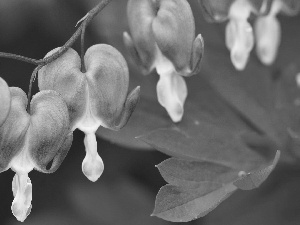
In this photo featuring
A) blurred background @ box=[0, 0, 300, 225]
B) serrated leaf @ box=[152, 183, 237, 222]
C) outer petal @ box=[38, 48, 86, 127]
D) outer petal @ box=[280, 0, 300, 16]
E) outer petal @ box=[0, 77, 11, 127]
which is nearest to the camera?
outer petal @ box=[0, 77, 11, 127]

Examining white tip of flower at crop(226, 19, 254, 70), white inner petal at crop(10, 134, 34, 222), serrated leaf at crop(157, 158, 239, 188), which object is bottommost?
serrated leaf at crop(157, 158, 239, 188)

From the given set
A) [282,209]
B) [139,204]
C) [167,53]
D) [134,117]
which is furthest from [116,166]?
[167,53]

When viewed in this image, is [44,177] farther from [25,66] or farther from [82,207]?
[25,66]

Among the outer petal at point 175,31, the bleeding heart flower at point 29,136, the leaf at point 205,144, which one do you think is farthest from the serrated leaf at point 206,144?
the bleeding heart flower at point 29,136

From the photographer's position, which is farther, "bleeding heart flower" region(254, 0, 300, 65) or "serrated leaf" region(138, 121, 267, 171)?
"bleeding heart flower" region(254, 0, 300, 65)

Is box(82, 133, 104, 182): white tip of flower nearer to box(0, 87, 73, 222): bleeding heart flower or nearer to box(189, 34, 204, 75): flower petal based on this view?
box(0, 87, 73, 222): bleeding heart flower

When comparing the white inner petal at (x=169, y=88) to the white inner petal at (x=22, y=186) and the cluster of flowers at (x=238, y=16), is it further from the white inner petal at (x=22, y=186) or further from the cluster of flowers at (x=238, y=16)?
the white inner petal at (x=22, y=186)

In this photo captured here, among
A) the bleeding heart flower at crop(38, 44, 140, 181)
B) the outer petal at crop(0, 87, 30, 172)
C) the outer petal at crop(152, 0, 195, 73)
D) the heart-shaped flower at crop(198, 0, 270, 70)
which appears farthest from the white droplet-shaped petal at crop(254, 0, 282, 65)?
A: the outer petal at crop(0, 87, 30, 172)
